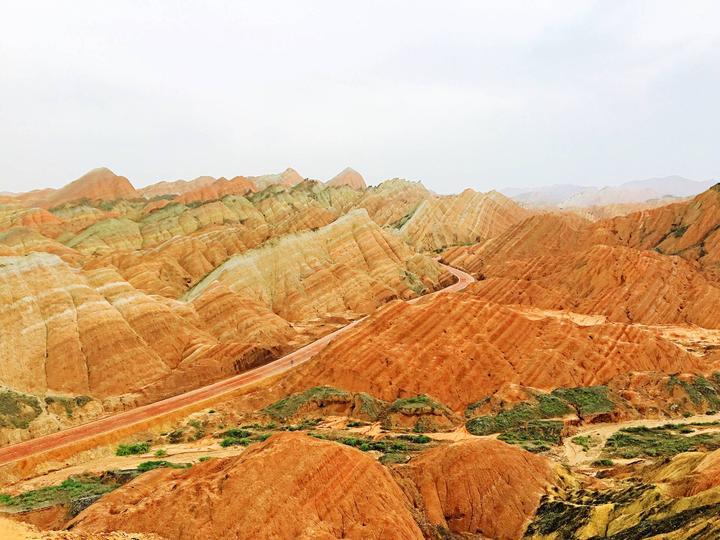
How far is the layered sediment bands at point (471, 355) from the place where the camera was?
118 feet

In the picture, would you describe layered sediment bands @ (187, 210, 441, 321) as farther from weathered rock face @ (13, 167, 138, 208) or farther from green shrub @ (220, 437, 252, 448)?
weathered rock face @ (13, 167, 138, 208)

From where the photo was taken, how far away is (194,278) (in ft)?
237

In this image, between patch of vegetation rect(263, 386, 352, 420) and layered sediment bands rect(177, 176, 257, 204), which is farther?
layered sediment bands rect(177, 176, 257, 204)

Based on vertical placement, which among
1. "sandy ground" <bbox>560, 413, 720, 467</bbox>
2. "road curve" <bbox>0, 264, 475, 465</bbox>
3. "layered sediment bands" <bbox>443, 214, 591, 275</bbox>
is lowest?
"sandy ground" <bbox>560, 413, 720, 467</bbox>

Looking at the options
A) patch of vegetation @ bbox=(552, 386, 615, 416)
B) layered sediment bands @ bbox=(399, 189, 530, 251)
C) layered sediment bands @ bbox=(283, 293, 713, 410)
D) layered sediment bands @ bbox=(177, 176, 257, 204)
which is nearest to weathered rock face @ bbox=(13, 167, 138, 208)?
layered sediment bands @ bbox=(177, 176, 257, 204)

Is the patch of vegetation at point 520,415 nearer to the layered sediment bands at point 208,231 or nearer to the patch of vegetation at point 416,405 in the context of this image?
the patch of vegetation at point 416,405

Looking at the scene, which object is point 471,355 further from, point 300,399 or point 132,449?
point 132,449

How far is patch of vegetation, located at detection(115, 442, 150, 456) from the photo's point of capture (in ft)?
95.8

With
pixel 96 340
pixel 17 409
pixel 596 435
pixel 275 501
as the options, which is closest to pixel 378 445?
pixel 596 435

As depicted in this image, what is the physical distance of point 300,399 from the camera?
34.8m

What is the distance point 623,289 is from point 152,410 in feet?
159

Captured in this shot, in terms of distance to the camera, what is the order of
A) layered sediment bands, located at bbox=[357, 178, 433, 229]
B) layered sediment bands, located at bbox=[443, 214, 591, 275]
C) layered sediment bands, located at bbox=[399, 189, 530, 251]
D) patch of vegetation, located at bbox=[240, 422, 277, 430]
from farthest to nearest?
1. layered sediment bands, located at bbox=[357, 178, 433, 229]
2. layered sediment bands, located at bbox=[399, 189, 530, 251]
3. layered sediment bands, located at bbox=[443, 214, 591, 275]
4. patch of vegetation, located at bbox=[240, 422, 277, 430]

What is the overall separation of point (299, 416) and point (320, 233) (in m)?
41.6

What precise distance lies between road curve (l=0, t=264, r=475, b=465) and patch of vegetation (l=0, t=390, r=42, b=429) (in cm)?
170
